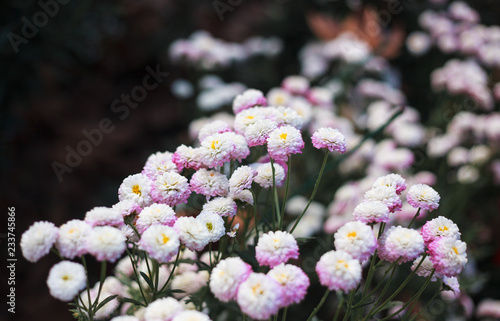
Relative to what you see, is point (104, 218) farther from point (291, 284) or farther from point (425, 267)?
point (425, 267)

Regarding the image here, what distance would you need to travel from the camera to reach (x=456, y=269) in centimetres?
60

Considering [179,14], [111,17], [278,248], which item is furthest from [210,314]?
[179,14]

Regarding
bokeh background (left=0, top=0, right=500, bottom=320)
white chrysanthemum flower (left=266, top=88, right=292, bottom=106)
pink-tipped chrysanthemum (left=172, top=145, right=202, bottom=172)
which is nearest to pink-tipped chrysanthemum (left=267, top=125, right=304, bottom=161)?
pink-tipped chrysanthemum (left=172, top=145, right=202, bottom=172)

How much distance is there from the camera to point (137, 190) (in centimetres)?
70

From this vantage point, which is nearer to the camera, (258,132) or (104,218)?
(104,218)

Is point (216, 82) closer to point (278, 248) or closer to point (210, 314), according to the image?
point (210, 314)

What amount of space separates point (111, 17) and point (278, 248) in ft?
5.35

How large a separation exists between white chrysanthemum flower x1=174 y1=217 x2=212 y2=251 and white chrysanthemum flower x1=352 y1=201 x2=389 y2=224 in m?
0.22

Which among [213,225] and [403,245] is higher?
[213,225]

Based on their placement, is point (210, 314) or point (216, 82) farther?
point (216, 82)

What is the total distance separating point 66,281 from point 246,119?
1.23 feet

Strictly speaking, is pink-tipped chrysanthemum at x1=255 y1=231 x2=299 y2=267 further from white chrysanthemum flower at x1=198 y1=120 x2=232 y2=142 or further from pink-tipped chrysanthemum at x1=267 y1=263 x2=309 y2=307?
white chrysanthemum flower at x1=198 y1=120 x2=232 y2=142

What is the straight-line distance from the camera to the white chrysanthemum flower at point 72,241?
1.82 ft

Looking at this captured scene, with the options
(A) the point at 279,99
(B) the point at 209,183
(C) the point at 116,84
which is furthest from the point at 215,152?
(C) the point at 116,84
